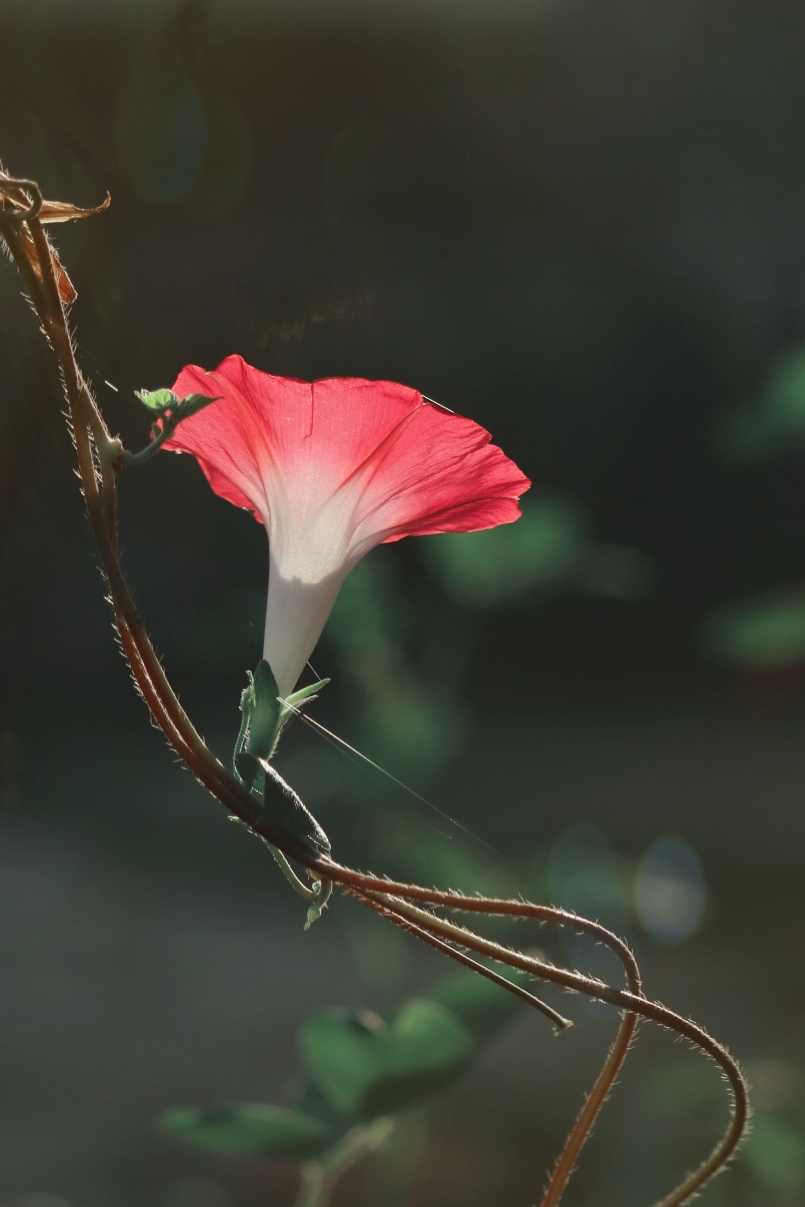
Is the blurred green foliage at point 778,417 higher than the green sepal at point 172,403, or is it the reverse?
the blurred green foliage at point 778,417

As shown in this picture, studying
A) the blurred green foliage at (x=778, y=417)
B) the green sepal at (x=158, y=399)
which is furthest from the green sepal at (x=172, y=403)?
the blurred green foliage at (x=778, y=417)

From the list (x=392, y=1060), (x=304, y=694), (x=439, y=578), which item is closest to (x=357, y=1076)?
(x=392, y=1060)

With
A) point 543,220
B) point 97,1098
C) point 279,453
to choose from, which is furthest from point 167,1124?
point 543,220

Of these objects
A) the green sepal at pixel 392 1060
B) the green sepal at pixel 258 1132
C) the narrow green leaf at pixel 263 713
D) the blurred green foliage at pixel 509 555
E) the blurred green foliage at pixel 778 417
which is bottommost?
the green sepal at pixel 258 1132

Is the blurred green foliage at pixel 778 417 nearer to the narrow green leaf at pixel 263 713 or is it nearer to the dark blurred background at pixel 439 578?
the dark blurred background at pixel 439 578

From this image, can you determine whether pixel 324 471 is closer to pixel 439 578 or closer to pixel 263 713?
pixel 263 713

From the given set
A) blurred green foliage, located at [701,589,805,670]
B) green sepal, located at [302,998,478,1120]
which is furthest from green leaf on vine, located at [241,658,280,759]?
blurred green foliage, located at [701,589,805,670]

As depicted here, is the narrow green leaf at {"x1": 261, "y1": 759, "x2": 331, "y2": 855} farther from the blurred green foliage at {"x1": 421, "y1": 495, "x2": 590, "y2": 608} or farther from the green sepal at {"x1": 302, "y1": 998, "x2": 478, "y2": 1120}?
the blurred green foliage at {"x1": 421, "y1": 495, "x2": 590, "y2": 608}
